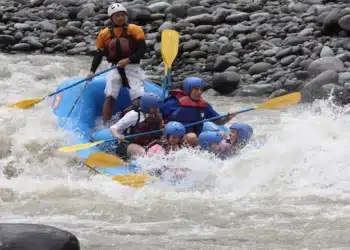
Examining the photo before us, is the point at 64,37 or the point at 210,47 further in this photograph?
the point at 64,37

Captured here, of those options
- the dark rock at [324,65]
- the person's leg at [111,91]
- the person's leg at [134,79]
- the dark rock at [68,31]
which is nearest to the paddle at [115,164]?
the person's leg at [111,91]

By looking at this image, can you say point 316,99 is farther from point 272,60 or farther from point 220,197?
point 220,197

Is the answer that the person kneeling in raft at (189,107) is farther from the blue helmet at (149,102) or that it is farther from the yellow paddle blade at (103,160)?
the yellow paddle blade at (103,160)

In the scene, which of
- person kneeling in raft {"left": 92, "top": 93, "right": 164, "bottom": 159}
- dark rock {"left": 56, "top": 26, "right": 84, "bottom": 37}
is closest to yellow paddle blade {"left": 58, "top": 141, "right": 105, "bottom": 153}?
person kneeling in raft {"left": 92, "top": 93, "right": 164, "bottom": 159}

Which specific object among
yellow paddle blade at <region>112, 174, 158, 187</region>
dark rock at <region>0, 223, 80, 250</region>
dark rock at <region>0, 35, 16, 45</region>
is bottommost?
dark rock at <region>0, 35, 16, 45</region>

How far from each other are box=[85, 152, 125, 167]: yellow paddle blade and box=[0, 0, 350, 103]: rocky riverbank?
4.12 metres

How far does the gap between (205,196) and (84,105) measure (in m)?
2.37

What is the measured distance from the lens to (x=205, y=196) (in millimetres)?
6418

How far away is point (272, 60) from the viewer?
11781mm

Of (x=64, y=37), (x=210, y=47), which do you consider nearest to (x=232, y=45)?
(x=210, y=47)

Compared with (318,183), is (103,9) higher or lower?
lower

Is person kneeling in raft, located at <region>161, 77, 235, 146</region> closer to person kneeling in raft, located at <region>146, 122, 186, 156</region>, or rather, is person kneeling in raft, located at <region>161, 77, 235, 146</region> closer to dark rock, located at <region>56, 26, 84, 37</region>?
person kneeling in raft, located at <region>146, 122, 186, 156</region>

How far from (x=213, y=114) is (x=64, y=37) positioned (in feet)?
24.3

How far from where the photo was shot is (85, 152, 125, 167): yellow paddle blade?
A: 22.0ft
